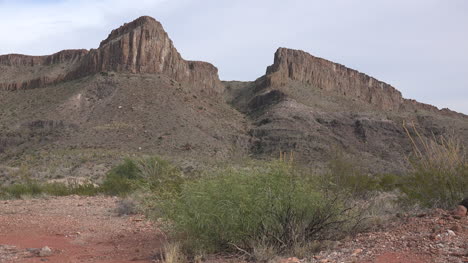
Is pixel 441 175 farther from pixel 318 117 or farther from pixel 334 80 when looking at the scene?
pixel 334 80

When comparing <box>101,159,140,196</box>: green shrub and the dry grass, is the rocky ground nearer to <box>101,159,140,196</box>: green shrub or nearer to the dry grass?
the dry grass

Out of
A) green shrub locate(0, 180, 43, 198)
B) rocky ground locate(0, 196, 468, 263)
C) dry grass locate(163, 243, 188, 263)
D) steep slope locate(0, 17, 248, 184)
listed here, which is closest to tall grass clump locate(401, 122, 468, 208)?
rocky ground locate(0, 196, 468, 263)

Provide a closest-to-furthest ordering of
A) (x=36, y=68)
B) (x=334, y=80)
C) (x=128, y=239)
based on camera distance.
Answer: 1. (x=128, y=239)
2. (x=36, y=68)
3. (x=334, y=80)

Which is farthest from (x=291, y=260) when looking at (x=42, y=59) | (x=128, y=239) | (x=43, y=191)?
(x=42, y=59)

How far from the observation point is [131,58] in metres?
77.1

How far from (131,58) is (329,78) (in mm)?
44603

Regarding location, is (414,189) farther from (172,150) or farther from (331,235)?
(172,150)

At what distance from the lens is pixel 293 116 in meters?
70.3

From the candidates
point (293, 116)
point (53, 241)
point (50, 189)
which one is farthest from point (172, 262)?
point (293, 116)

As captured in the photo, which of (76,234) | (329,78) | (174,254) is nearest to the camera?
(174,254)

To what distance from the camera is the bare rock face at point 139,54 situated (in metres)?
77.0

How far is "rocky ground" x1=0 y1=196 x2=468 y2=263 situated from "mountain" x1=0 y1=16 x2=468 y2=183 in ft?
73.0

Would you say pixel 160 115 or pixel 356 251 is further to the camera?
pixel 160 115

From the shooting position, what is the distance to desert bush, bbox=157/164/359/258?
9.05 metres
